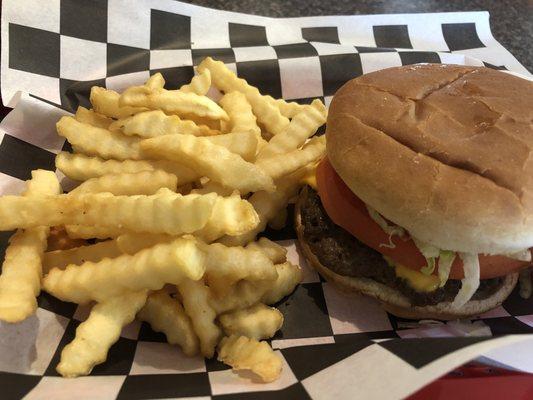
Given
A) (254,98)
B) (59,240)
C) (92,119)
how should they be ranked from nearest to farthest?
(59,240) → (92,119) → (254,98)

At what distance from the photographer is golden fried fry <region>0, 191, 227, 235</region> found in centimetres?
133

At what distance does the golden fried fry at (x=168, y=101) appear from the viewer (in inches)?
68.7

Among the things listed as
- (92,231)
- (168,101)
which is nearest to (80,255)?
(92,231)

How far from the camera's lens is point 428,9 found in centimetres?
337

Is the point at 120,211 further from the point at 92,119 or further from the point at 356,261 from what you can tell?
the point at 356,261

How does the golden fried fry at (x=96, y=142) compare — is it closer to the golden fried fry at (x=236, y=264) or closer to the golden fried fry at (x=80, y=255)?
the golden fried fry at (x=80, y=255)

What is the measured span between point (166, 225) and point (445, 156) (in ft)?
2.59

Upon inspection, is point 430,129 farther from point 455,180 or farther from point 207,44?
point 207,44

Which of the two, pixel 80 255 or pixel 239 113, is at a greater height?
pixel 239 113

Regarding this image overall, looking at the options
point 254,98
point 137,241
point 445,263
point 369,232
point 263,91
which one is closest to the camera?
point 137,241

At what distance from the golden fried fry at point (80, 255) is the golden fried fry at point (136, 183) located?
0.51 ft

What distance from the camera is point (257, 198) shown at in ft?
5.91


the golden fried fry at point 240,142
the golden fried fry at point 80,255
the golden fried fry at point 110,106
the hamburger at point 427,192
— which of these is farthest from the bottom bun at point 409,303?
the golden fried fry at point 110,106

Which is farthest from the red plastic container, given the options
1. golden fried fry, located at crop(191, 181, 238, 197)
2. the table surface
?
the table surface
